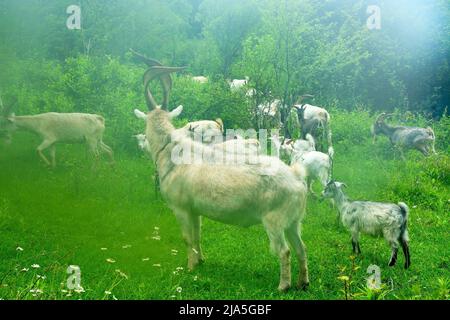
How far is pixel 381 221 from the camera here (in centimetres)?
704

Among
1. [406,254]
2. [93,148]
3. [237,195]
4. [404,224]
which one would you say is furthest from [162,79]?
[93,148]

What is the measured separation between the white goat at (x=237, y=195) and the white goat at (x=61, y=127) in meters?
5.46

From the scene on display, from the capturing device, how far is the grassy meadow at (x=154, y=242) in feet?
18.9

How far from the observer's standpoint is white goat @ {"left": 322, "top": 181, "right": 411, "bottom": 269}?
6.95 m

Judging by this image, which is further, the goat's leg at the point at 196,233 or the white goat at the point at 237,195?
the goat's leg at the point at 196,233

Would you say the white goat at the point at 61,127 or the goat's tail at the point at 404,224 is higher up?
the white goat at the point at 61,127

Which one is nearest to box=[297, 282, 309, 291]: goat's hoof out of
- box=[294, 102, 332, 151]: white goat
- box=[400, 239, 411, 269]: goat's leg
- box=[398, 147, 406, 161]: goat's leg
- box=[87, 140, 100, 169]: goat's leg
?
box=[400, 239, 411, 269]: goat's leg

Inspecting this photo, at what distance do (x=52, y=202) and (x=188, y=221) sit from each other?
355 cm

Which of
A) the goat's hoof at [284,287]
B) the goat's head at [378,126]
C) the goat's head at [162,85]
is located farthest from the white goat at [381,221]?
the goat's head at [378,126]

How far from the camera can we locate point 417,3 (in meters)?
21.7

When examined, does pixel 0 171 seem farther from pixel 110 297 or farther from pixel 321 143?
pixel 321 143

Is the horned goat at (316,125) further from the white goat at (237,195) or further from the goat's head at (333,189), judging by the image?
the white goat at (237,195)
